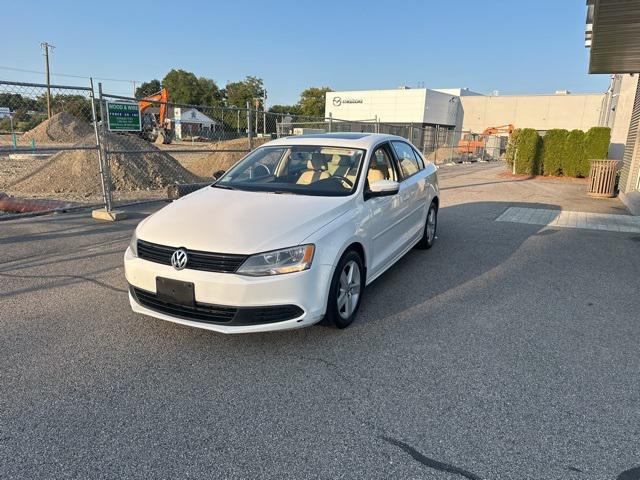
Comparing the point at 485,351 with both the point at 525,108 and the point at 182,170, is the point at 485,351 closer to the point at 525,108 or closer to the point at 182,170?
the point at 182,170

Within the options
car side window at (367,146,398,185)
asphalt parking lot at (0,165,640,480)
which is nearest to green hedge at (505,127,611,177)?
asphalt parking lot at (0,165,640,480)

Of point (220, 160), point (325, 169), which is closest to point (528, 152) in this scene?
point (220, 160)

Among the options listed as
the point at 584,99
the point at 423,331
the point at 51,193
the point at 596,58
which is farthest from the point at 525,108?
the point at 423,331

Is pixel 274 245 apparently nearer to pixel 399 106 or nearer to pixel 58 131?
pixel 58 131

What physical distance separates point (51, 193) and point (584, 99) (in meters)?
63.4

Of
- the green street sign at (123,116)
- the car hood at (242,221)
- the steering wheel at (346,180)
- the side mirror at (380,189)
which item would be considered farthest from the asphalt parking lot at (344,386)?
the green street sign at (123,116)

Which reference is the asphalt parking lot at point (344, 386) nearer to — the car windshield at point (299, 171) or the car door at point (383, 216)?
A: the car door at point (383, 216)

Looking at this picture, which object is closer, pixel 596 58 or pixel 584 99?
pixel 596 58

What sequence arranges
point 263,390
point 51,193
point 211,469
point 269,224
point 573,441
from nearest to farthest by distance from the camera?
point 211,469 < point 573,441 < point 263,390 < point 269,224 < point 51,193

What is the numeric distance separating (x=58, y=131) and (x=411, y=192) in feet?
146

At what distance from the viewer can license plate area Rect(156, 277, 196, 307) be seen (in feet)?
11.0

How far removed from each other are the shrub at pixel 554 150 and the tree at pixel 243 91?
80.9 meters

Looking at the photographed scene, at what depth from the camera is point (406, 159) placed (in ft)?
19.3

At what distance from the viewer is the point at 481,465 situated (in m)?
2.42
